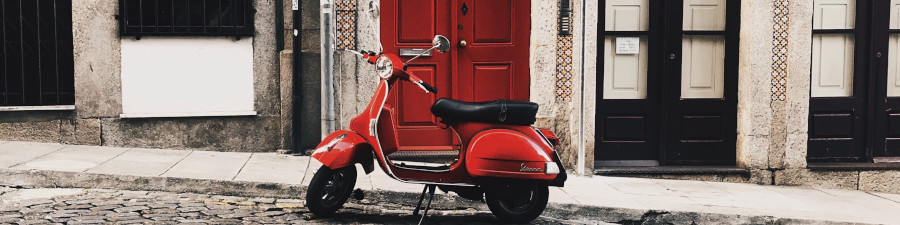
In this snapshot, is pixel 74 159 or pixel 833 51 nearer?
pixel 74 159

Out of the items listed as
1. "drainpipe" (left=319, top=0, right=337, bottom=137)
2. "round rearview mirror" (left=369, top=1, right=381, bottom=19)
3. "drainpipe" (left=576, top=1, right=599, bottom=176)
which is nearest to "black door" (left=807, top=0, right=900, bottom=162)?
"drainpipe" (left=576, top=1, right=599, bottom=176)

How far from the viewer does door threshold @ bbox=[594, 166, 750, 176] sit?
8953 millimetres

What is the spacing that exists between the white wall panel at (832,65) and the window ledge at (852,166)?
753 millimetres

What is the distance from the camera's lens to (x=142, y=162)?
7.78m

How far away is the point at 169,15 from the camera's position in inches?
344

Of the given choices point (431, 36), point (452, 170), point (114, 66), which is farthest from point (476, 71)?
point (114, 66)

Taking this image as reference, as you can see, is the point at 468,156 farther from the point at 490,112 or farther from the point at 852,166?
the point at 852,166

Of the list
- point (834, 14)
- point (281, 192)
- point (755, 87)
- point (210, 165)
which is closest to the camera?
point (281, 192)

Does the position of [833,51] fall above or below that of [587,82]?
above

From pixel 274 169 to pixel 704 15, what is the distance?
4.75 metres

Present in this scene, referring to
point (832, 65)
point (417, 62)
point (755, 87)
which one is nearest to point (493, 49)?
point (417, 62)

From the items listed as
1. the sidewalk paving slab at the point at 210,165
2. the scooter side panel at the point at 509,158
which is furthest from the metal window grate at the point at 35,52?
the scooter side panel at the point at 509,158

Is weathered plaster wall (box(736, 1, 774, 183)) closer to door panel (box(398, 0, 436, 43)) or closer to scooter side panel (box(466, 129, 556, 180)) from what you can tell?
door panel (box(398, 0, 436, 43))

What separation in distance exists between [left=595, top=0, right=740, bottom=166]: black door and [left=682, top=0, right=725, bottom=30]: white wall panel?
0.01 m
